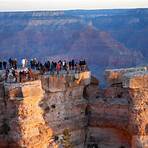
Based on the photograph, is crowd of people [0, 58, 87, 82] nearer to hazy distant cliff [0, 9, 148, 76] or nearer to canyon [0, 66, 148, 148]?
canyon [0, 66, 148, 148]

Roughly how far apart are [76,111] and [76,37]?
201 ft

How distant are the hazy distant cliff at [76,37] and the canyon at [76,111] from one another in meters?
39.3

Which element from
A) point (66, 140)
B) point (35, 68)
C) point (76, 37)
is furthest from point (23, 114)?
point (76, 37)

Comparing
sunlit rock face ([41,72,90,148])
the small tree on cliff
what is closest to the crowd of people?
sunlit rock face ([41,72,90,148])

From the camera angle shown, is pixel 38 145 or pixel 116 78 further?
pixel 116 78

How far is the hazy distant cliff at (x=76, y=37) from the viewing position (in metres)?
81.7

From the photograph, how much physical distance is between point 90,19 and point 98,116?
88.9m

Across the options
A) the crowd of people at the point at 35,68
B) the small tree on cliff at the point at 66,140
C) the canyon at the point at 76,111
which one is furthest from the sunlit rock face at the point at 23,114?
the small tree on cliff at the point at 66,140

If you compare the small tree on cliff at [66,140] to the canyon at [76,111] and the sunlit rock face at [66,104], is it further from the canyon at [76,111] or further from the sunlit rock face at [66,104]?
the sunlit rock face at [66,104]

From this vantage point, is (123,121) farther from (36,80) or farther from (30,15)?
(30,15)

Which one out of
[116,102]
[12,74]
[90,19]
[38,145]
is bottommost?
[38,145]

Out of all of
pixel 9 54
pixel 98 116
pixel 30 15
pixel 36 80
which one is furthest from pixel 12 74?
pixel 30 15

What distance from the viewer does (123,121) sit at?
29359mm

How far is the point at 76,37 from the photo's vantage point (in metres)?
91.1
